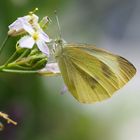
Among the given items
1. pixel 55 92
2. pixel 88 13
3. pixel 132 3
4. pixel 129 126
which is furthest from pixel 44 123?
pixel 132 3

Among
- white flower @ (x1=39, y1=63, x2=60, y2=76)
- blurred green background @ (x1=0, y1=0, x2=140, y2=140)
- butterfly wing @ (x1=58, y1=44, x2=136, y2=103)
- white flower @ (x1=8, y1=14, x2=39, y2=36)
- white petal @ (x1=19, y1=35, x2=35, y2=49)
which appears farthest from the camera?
blurred green background @ (x1=0, y1=0, x2=140, y2=140)

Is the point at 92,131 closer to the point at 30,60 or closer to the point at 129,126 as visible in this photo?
the point at 129,126

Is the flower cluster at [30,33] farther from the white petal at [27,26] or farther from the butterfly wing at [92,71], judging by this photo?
the butterfly wing at [92,71]

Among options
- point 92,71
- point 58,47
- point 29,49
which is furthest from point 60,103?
point 29,49

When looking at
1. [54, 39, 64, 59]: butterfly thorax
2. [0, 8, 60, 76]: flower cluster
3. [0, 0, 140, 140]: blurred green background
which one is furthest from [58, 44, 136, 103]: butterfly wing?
[0, 0, 140, 140]: blurred green background

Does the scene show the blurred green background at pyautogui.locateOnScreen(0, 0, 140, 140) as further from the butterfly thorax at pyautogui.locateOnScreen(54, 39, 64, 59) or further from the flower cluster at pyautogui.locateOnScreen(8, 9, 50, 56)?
the flower cluster at pyautogui.locateOnScreen(8, 9, 50, 56)

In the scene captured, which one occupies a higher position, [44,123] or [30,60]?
[30,60]
